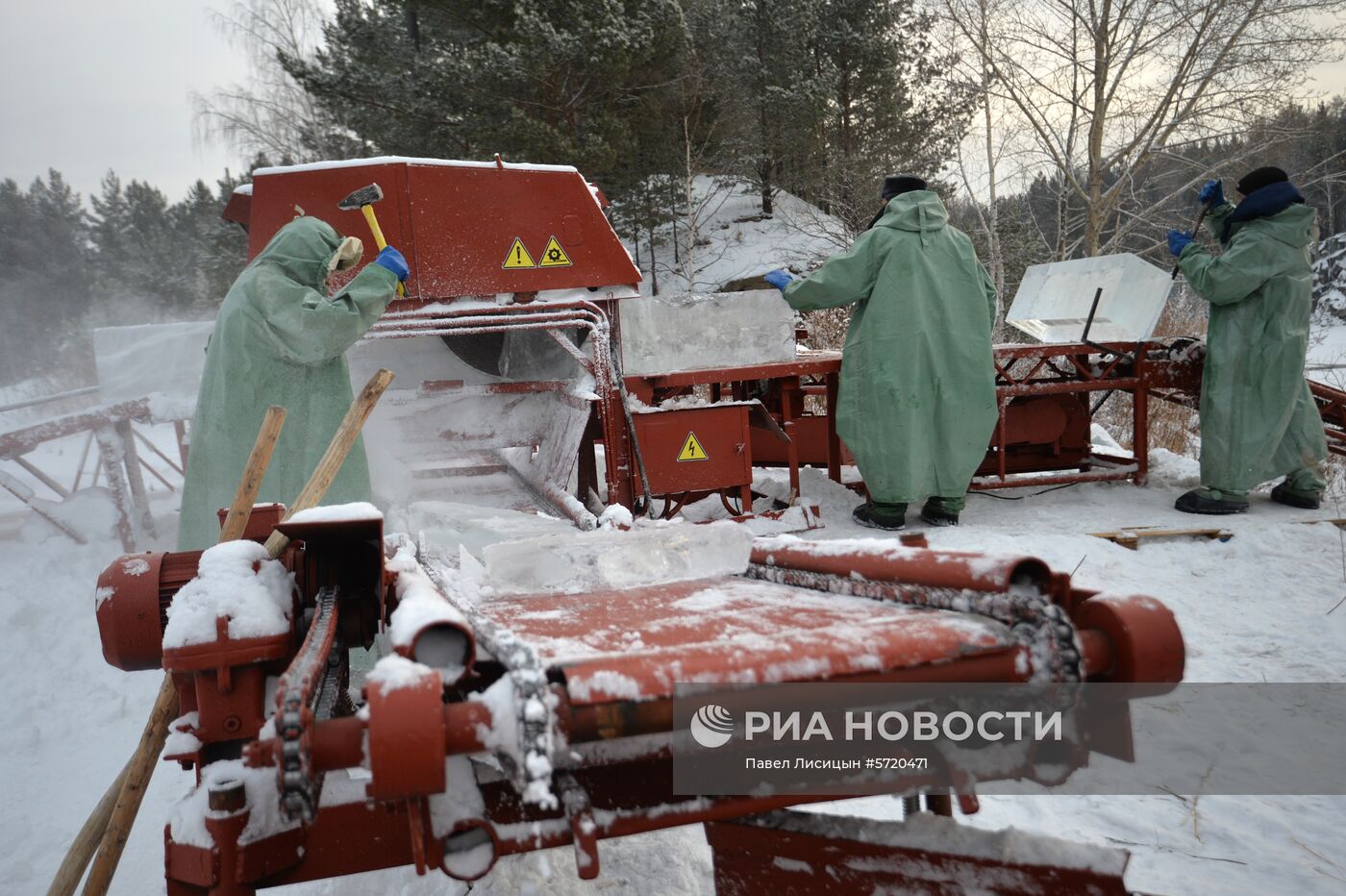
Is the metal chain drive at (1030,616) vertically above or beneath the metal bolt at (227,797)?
above

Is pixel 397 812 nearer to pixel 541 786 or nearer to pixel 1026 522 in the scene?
pixel 541 786

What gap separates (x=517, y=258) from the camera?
4508mm

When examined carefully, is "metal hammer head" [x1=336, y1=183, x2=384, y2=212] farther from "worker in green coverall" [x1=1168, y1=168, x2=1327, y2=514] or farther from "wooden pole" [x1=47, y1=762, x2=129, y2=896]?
"worker in green coverall" [x1=1168, y1=168, x2=1327, y2=514]

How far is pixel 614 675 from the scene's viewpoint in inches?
40.1

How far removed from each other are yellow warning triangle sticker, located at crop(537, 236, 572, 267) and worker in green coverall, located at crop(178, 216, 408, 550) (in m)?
1.24

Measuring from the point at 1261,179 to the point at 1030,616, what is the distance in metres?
5.33

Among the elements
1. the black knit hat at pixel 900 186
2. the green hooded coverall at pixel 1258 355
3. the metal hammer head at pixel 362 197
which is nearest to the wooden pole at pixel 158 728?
the metal hammer head at pixel 362 197

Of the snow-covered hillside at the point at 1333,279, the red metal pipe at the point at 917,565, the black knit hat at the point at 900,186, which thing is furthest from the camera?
the snow-covered hillside at the point at 1333,279

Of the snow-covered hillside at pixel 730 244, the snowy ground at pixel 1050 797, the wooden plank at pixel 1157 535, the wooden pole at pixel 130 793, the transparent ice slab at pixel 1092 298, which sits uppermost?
the snow-covered hillside at pixel 730 244

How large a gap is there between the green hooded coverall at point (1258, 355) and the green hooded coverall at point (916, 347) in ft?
5.14

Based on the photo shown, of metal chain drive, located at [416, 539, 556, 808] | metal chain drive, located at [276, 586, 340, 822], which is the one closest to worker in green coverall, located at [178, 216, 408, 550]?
metal chain drive, located at [276, 586, 340, 822]

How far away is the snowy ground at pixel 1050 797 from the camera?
Result: 81.7 inches

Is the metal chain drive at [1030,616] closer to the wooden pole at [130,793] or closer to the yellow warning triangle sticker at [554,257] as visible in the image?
the wooden pole at [130,793]

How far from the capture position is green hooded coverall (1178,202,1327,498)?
16.2ft
